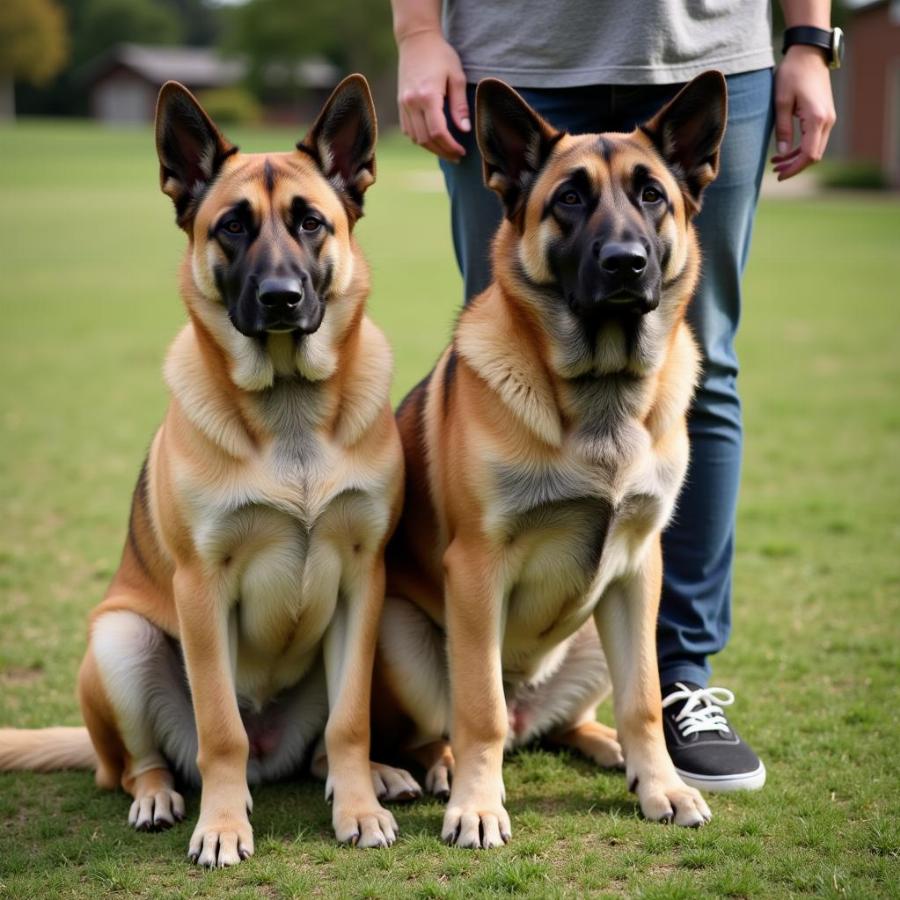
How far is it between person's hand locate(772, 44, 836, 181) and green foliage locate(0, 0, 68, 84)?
230ft

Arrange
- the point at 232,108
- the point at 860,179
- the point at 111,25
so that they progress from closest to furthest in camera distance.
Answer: the point at 860,179 → the point at 232,108 → the point at 111,25

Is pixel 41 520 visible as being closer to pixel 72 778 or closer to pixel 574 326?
pixel 72 778

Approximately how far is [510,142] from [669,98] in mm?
616

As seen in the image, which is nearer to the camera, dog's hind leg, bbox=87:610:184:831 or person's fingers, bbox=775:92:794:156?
dog's hind leg, bbox=87:610:184:831

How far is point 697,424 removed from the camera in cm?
349

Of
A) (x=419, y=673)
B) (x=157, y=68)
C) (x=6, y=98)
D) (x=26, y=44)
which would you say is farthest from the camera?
(x=157, y=68)

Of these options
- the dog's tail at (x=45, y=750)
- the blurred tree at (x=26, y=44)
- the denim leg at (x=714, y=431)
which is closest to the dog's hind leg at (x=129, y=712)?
the dog's tail at (x=45, y=750)

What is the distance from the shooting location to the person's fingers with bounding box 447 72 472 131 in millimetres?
3281

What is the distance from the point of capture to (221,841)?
2.82 meters

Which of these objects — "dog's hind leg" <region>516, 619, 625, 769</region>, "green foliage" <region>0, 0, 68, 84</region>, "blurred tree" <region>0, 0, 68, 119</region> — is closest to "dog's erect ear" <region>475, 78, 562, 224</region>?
"dog's hind leg" <region>516, 619, 625, 769</region>

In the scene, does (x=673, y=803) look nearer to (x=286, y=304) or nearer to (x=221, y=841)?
(x=221, y=841)

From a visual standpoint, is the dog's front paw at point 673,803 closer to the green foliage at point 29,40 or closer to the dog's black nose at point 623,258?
the dog's black nose at point 623,258

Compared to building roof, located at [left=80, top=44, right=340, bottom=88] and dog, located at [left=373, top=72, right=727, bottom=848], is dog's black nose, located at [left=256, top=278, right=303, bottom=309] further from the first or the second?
building roof, located at [left=80, top=44, right=340, bottom=88]

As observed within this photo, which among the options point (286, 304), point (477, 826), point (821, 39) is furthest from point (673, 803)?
point (821, 39)
